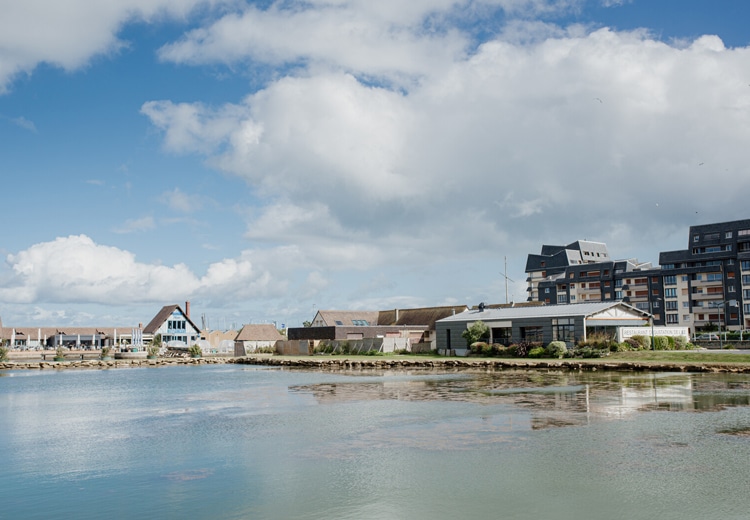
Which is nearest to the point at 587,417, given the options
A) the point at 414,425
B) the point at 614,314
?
the point at 414,425

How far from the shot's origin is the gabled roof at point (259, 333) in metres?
96.6

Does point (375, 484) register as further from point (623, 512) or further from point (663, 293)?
point (663, 293)

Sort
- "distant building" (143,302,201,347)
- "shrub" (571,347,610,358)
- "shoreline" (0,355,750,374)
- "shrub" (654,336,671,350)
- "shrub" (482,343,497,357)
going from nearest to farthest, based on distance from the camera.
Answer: "shoreline" (0,355,750,374), "shrub" (571,347,610,358), "shrub" (654,336,671,350), "shrub" (482,343,497,357), "distant building" (143,302,201,347)

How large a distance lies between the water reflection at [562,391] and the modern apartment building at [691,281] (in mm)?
61615

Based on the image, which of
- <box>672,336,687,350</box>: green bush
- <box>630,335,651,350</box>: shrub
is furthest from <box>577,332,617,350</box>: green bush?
<box>672,336,687,350</box>: green bush

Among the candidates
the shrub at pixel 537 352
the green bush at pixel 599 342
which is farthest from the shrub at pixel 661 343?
the shrub at pixel 537 352

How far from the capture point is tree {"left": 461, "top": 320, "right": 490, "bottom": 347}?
61.2 m

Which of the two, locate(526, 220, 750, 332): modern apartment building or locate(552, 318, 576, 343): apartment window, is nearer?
locate(552, 318, 576, 343): apartment window

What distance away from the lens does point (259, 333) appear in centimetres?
9806

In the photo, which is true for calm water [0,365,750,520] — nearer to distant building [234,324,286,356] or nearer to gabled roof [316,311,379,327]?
gabled roof [316,311,379,327]

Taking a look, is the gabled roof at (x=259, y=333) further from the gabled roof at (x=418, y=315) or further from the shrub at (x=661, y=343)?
the shrub at (x=661, y=343)

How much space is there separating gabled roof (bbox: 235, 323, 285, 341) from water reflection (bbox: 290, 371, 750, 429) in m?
53.8

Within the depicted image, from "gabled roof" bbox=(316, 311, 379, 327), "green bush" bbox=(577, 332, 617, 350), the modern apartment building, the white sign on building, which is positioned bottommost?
"green bush" bbox=(577, 332, 617, 350)

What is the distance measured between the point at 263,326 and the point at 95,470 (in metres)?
82.9
